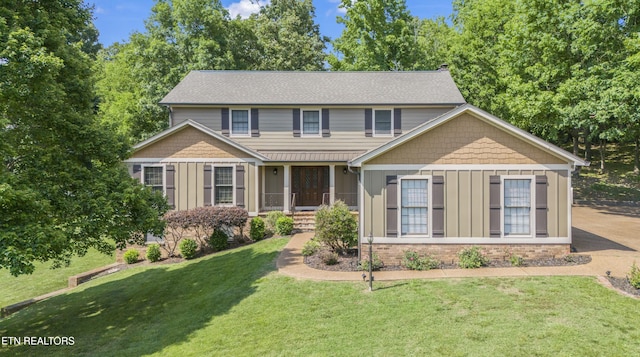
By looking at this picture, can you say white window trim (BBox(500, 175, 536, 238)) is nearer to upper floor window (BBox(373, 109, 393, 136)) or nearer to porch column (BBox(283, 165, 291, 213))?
upper floor window (BBox(373, 109, 393, 136))

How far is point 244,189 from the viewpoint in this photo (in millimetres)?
15477

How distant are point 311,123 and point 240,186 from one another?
5.03m

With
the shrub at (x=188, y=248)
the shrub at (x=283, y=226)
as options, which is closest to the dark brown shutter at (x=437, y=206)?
the shrub at (x=283, y=226)

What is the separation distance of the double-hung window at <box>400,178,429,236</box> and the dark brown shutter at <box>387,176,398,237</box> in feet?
0.62

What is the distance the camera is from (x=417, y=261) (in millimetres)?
10445

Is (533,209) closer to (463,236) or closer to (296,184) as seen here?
(463,236)

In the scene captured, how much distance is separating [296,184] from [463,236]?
9.73m

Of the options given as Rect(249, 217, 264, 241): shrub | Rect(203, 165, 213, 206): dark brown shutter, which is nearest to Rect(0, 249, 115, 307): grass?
Rect(203, 165, 213, 206): dark brown shutter

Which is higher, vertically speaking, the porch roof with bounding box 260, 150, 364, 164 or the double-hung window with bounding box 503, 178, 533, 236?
the porch roof with bounding box 260, 150, 364, 164

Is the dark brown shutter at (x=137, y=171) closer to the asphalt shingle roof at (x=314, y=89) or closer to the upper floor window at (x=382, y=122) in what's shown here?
the asphalt shingle roof at (x=314, y=89)

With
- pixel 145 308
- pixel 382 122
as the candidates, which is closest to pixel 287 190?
pixel 382 122

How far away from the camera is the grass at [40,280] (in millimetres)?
12586

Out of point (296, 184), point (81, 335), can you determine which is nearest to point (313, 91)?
point (296, 184)

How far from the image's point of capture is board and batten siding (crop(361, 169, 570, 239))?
34.3 feet
